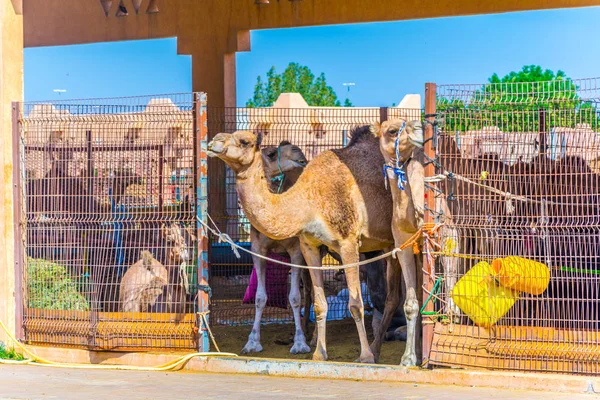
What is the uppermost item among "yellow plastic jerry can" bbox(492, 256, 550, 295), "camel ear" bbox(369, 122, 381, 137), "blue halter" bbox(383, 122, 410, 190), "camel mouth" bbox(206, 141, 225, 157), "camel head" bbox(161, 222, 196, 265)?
"camel ear" bbox(369, 122, 381, 137)

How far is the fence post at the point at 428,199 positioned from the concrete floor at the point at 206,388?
21.2 inches

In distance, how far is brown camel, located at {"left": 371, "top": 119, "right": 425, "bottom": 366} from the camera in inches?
445

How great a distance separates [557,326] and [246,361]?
10.6 feet

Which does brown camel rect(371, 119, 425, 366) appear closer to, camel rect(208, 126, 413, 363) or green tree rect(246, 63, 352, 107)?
camel rect(208, 126, 413, 363)

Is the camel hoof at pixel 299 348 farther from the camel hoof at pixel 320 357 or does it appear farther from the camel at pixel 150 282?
the camel at pixel 150 282

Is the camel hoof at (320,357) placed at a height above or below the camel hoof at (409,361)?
below

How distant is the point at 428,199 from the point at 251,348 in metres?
3.85

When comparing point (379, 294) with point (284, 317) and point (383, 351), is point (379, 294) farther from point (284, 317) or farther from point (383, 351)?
point (284, 317)

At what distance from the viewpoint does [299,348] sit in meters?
13.6

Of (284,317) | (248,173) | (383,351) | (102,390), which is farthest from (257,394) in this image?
(284,317)

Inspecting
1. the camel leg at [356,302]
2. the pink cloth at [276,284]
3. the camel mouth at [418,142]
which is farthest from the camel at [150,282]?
the camel mouth at [418,142]

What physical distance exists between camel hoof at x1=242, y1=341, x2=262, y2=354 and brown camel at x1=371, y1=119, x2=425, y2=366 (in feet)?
8.63

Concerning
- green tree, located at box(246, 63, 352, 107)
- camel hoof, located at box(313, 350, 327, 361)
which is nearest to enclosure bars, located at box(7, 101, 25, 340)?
camel hoof, located at box(313, 350, 327, 361)

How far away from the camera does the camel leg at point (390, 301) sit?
12.7 meters
